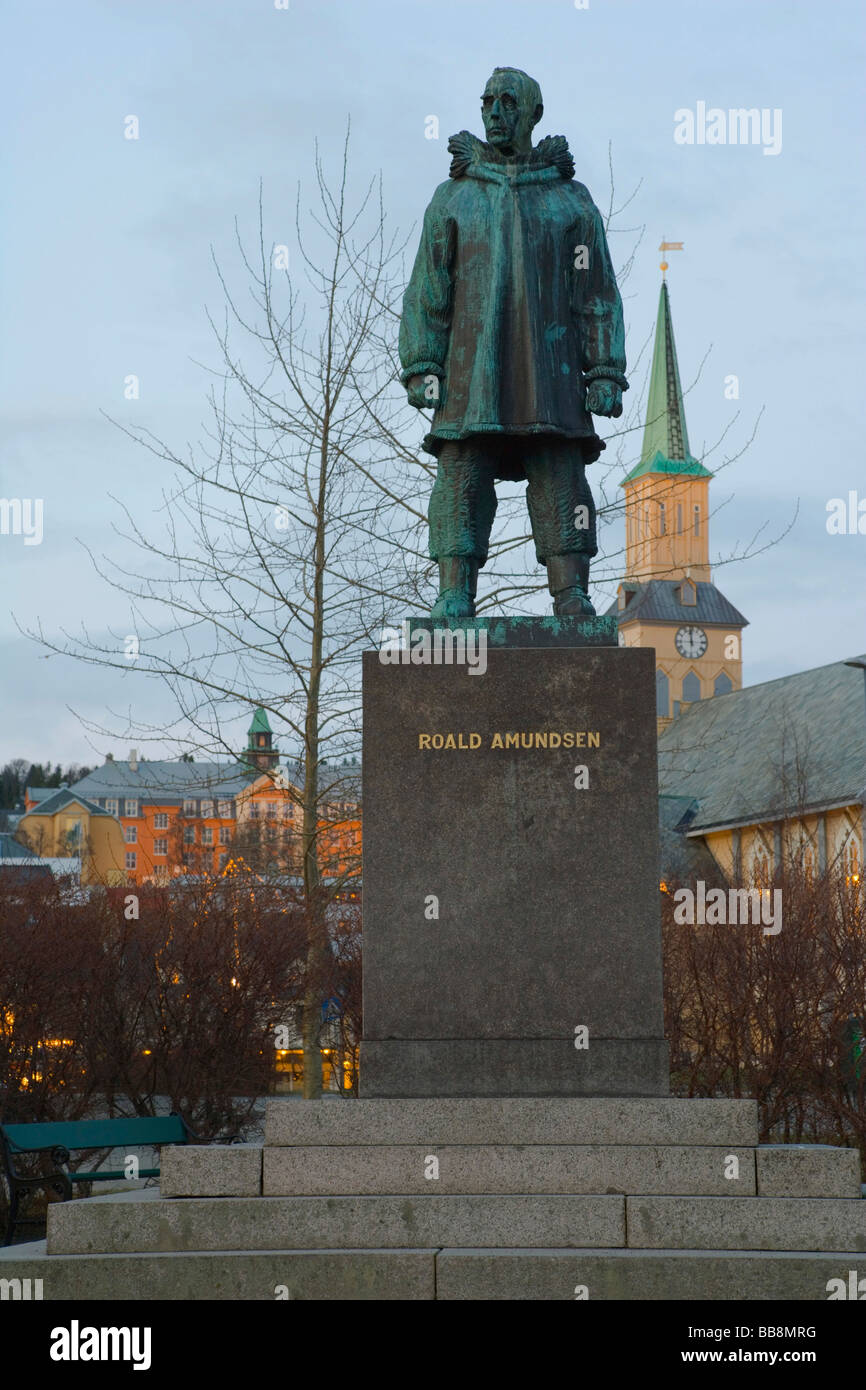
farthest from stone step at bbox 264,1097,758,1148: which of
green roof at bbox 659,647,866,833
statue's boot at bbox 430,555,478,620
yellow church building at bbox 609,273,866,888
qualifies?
green roof at bbox 659,647,866,833

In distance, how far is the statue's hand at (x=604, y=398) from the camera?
28.6 feet

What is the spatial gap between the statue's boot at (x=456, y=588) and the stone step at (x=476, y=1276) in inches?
129

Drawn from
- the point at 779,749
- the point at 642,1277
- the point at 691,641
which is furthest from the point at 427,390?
the point at 691,641

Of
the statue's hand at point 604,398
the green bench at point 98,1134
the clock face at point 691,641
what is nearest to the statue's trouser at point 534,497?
the statue's hand at point 604,398

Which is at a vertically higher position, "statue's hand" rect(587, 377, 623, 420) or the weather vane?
the weather vane

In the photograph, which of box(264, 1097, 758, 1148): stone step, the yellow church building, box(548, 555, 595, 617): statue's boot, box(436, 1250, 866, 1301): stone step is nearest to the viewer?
box(436, 1250, 866, 1301): stone step

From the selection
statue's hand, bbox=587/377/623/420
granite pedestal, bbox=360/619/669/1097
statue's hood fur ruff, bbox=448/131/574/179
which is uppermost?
statue's hood fur ruff, bbox=448/131/574/179

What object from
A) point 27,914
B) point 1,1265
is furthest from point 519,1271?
point 27,914

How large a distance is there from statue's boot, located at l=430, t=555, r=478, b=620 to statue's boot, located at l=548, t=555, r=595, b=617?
43 centimetres

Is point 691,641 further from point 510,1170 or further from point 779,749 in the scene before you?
point 510,1170

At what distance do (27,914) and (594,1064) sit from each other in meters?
8.93

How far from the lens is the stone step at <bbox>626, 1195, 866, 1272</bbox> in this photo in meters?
6.99

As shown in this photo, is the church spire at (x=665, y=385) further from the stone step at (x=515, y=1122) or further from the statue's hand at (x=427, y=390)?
the stone step at (x=515, y=1122)

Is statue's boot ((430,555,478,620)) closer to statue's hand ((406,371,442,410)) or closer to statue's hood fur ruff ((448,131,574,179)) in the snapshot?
statue's hand ((406,371,442,410))
